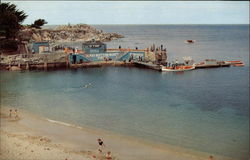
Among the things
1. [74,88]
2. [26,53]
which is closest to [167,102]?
[74,88]

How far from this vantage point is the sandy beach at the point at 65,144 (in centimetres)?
1700

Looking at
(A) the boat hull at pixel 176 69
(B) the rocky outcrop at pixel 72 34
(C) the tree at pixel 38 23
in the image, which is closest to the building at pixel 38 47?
(A) the boat hull at pixel 176 69

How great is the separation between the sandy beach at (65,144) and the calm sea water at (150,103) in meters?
1.56

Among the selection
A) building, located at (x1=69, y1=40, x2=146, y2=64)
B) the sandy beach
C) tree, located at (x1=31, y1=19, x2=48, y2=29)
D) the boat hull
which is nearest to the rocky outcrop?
tree, located at (x1=31, y1=19, x2=48, y2=29)

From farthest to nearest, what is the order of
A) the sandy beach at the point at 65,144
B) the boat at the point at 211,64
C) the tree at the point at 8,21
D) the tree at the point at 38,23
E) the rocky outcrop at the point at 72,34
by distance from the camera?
the rocky outcrop at the point at 72,34 < the tree at the point at 38,23 < the boat at the point at 211,64 < the tree at the point at 8,21 < the sandy beach at the point at 65,144

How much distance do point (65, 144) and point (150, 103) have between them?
46.3 ft

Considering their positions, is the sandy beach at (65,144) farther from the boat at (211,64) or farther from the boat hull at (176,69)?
the boat at (211,64)

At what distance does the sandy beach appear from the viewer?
17000 millimetres

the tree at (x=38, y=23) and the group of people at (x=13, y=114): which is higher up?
the tree at (x=38, y=23)

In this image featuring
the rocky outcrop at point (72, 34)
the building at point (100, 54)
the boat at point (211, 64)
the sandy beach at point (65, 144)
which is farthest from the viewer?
the rocky outcrop at point (72, 34)

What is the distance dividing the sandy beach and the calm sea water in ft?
5.13

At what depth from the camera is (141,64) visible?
188ft

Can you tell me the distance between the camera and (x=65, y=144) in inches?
758

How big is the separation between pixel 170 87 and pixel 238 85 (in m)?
9.73
